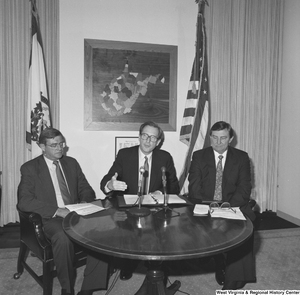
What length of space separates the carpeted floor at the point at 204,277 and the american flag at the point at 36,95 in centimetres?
135

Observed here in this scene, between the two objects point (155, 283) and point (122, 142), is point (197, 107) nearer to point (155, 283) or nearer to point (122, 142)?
point (122, 142)

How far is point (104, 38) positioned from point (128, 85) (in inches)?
28.0

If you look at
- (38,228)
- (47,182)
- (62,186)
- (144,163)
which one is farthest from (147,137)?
(38,228)

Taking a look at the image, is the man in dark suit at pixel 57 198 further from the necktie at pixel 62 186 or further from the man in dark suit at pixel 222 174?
the man in dark suit at pixel 222 174

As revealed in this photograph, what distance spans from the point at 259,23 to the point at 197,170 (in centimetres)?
284

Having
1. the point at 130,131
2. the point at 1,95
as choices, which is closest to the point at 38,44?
the point at 1,95

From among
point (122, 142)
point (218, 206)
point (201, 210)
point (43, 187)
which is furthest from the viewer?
point (122, 142)

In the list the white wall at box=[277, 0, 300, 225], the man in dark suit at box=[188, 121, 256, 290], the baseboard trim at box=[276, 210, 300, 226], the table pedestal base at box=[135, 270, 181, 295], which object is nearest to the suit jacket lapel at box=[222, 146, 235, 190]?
the man in dark suit at box=[188, 121, 256, 290]

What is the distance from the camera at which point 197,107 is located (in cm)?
430

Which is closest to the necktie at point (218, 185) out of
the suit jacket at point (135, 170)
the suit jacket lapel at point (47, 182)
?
the suit jacket at point (135, 170)

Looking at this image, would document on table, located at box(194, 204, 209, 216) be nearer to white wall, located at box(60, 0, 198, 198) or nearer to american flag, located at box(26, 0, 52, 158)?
white wall, located at box(60, 0, 198, 198)

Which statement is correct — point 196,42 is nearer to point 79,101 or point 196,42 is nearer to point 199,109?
point 199,109

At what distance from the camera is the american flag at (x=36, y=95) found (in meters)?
3.88

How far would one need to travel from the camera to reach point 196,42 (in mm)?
4301
